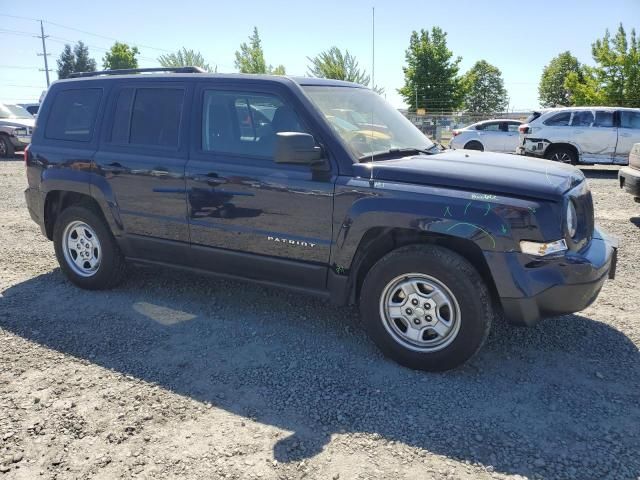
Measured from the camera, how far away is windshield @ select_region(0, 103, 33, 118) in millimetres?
16766

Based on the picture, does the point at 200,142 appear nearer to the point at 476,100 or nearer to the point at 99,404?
the point at 99,404

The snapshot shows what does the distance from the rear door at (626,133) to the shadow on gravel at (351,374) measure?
10542mm

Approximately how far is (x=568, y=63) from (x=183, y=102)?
240ft

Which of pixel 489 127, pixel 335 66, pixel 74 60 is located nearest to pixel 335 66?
pixel 335 66

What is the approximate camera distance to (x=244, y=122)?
154 inches

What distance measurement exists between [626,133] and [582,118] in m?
1.07

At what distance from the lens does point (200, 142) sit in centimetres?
405

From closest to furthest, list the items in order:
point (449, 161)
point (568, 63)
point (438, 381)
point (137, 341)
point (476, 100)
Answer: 1. point (438, 381)
2. point (449, 161)
3. point (137, 341)
4. point (568, 63)
5. point (476, 100)

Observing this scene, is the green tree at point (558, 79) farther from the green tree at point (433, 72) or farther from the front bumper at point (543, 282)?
the front bumper at point (543, 282)

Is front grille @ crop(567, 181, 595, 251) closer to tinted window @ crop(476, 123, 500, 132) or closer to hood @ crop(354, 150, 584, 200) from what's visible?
hood @ crop(354, 150, 584, 200)

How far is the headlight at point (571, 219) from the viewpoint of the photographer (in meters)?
3.12

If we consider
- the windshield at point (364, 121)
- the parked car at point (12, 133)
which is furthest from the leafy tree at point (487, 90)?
the windshield at point (364, 121)

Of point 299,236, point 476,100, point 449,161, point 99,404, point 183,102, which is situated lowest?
point 99,404

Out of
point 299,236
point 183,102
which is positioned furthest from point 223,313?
point 183,102
